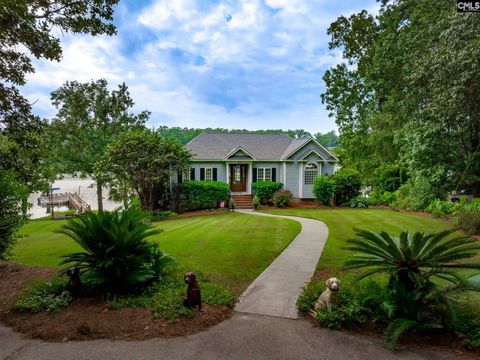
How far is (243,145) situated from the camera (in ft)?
80.7

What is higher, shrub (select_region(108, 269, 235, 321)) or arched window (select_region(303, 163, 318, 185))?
arched window (select_region(303, 163, 318, 185))

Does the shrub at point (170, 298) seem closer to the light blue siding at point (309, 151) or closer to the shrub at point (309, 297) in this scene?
the shrub at point (309, 297)

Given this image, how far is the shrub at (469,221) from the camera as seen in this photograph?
9781 millimetres

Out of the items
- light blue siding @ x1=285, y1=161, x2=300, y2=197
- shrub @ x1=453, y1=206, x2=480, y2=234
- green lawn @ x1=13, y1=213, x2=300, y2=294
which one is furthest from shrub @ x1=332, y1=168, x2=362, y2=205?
shrub @ x1=453, y1=206, x2=480, y2=234

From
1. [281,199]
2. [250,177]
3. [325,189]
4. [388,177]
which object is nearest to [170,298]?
[281,199]

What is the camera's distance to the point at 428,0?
43.0 ft

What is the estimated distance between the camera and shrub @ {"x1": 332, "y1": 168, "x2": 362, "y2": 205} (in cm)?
2053

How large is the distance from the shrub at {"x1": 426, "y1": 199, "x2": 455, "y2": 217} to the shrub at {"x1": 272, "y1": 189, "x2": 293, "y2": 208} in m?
8.90

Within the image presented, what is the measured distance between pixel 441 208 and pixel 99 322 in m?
15.2

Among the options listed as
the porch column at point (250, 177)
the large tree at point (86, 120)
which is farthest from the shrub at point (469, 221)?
the large tree at point (86, 120)

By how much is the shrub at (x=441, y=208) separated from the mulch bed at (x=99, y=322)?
522 inches

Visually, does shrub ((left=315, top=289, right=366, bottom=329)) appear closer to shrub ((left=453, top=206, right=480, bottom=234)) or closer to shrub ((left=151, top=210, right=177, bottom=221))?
shrub ((left=453, top=206, right=480, bottom=234))

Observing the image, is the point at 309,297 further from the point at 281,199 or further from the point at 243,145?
the point at 243,145

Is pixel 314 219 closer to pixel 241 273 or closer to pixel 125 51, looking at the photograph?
pixel 241 273
